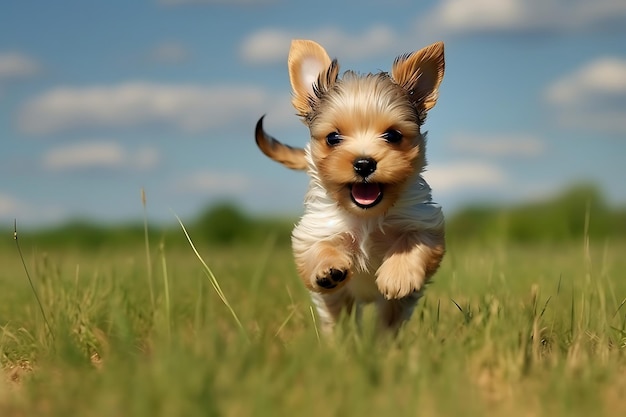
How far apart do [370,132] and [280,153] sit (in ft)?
5.40

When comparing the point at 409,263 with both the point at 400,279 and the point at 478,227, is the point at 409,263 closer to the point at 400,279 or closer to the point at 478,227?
the point at 400,279

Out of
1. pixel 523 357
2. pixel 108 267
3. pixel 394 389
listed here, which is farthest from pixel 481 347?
pixel 108 267

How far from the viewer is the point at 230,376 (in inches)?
120

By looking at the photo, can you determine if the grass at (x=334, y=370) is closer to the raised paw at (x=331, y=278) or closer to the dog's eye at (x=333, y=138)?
the raised paw at (x=331, y=278)

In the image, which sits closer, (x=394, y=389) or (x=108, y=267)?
(x=394, y=389)

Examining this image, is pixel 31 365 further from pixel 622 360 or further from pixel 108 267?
pixel 622 360

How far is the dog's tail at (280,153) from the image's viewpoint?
6.36 metres

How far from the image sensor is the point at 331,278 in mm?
4699

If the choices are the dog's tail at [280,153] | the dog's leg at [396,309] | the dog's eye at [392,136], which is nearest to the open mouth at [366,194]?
the dog's eye at [392,136]

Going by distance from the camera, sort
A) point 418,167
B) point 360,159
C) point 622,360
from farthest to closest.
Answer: point 418,167 < point 360,159 < point 622,360

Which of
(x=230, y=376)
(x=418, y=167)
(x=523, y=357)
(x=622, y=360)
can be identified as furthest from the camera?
(x=418, y=167)

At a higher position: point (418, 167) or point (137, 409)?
point (418, 167)

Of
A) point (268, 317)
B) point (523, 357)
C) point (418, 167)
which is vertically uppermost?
point (418, 167)

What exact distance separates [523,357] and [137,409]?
5.64 feet
